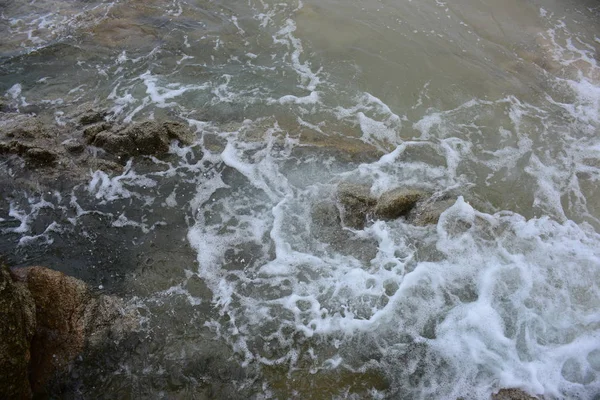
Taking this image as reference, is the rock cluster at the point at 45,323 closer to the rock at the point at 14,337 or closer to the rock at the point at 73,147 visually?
the rock at the point at 14,337

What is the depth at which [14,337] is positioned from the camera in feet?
12.9

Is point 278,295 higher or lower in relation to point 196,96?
lower

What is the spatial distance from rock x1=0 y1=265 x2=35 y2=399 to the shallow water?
58 cm

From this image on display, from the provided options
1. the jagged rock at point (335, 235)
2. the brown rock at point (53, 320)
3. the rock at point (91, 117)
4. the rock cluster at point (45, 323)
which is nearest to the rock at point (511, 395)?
the jagged rock at point (335, 235)

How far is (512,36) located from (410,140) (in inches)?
207

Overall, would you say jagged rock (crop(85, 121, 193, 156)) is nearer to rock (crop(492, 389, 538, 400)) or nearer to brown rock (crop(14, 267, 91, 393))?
brown rock (crop(14, 267, 91, 393))

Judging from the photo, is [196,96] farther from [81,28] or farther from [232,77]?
[81,28]

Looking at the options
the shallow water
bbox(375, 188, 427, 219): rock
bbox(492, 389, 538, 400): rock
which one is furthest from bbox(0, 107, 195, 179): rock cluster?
bbox(492, 389, 538, 400): rock

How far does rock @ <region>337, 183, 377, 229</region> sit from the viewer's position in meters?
5.99

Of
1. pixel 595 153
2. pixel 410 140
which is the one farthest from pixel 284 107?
pixel 595 153

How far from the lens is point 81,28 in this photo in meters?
9.88

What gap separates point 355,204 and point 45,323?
4.37 metres

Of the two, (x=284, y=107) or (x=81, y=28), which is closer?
(x=284, y=107)

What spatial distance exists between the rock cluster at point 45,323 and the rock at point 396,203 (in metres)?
3.81
